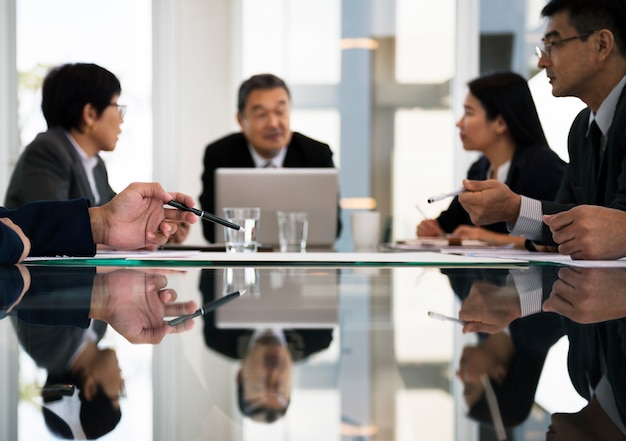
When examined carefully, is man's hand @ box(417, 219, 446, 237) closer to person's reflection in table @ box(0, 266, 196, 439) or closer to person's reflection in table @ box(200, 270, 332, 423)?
person's reflection in table @ box(0, 266, 196, 439)

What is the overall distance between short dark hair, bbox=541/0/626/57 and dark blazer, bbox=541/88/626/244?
281 mm

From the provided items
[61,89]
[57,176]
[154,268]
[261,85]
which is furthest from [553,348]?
[261,85]

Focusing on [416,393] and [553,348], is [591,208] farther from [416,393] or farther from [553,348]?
[416,393]

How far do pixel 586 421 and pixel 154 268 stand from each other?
98 centimetres

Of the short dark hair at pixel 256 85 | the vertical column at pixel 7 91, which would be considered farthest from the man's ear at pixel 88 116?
the vertical column at pixel 7 91

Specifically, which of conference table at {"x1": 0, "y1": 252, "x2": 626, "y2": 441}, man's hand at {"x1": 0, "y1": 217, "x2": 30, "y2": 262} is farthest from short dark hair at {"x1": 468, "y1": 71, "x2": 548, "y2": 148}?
conference table at {"x1": 0, "y1": 252, "x2": 626, "y2": 441}

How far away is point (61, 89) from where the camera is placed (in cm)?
315

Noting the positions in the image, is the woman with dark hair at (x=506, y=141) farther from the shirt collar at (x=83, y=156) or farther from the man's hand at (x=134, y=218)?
the man's hand at (x=134, y=218)

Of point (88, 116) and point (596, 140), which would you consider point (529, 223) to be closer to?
point (596, 140)

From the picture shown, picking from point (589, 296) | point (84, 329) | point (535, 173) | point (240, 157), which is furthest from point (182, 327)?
point (240, 157)

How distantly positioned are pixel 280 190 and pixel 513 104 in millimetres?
1524

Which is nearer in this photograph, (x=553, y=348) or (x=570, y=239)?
(x=553, y=348)

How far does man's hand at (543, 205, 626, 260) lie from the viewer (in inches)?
58.0

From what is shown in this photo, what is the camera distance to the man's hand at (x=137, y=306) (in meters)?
0.50
